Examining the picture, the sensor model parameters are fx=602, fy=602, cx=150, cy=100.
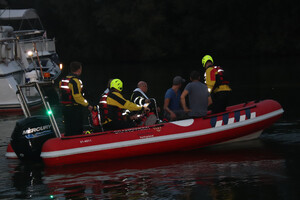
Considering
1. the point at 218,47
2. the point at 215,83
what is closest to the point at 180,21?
the point at 218,47

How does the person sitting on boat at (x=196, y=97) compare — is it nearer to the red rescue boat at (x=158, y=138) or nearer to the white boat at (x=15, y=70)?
the red rescue boat at (x=158, y=138)

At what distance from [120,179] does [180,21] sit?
45441 millimetres

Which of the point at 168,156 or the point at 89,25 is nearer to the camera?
the point at 168,156

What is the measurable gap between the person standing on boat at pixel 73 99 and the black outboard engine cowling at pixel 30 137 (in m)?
0.46

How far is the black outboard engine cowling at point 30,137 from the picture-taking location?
11180mm

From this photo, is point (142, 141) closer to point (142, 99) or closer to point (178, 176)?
point (142, 99)

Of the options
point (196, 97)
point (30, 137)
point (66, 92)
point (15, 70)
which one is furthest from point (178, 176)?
point (15, 70)

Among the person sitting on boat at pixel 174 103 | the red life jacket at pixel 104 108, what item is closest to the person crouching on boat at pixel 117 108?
the red life jacket at pixel 104 108

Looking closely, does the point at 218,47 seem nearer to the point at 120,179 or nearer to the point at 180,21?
the point at 180,21

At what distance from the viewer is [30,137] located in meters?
11.2

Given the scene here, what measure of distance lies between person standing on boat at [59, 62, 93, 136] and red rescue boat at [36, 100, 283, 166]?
383 millimetres

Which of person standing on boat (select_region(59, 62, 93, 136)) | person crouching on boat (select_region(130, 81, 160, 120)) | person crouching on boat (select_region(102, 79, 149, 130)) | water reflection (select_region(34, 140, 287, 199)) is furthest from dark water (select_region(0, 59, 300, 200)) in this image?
person crouching on boat (select_region(130, 81, 160, 120))

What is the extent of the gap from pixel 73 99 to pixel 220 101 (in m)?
3.02

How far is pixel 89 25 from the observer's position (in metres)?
58.3
